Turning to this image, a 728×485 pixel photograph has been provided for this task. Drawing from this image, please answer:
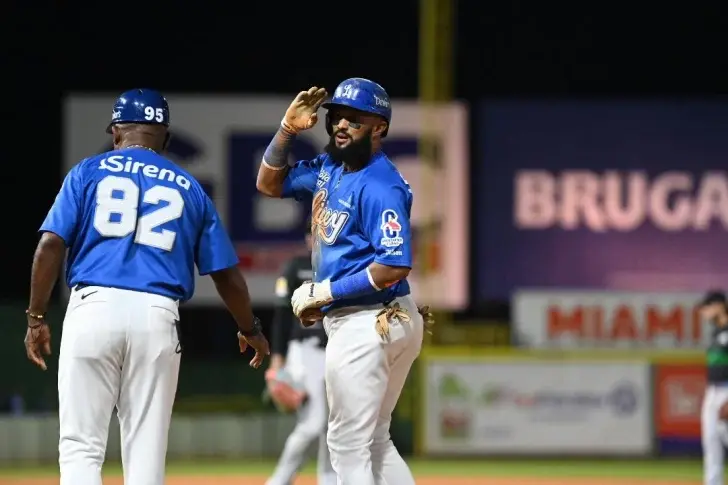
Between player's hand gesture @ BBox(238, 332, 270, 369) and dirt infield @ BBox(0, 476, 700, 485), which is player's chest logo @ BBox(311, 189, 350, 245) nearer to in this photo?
player's hand gesture @ BBox(238, 332, 270, 369)

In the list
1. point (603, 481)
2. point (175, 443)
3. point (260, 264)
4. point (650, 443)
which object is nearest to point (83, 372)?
point (603, 481)

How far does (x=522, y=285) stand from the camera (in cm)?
1873

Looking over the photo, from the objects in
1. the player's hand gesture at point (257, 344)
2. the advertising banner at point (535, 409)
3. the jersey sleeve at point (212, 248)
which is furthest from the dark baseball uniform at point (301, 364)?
the advertising banner at point (535, 409)

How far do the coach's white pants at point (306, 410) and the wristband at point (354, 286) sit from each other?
2512 mm

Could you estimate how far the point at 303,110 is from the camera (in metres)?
6.20

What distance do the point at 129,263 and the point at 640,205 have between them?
13.9 m

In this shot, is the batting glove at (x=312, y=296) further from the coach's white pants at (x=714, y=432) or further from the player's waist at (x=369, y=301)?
the coach's white pants at (x=714, y=432)

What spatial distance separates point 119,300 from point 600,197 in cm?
1382

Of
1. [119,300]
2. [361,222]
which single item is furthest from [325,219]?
[119,300]

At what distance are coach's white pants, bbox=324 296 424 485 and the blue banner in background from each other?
12764mm

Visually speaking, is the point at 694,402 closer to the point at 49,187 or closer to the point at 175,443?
the point at 175,443

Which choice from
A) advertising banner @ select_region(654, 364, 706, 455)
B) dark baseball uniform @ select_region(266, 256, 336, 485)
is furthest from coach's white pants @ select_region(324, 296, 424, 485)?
advertising banner @ select_region(654, 364, 706, 455)

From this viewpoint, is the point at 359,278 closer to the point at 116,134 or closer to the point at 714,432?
the point at 116,134

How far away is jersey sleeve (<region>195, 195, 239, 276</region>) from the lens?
5.81m
